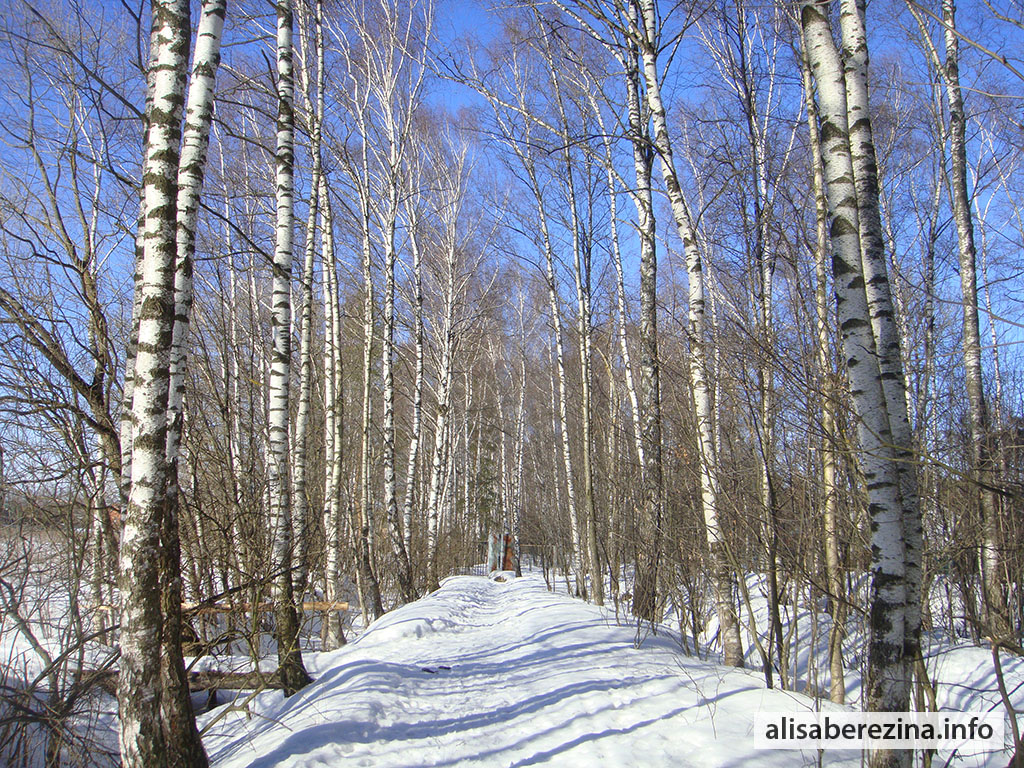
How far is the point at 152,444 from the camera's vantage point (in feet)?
10.5

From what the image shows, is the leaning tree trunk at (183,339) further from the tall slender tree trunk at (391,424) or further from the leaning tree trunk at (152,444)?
the tall slender tree trunk at (391,424)

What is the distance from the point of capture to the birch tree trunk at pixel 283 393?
541cm

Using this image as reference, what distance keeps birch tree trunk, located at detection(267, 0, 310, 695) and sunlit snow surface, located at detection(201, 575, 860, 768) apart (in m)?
0.49

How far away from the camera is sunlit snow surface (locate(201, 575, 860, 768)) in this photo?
3.63 m

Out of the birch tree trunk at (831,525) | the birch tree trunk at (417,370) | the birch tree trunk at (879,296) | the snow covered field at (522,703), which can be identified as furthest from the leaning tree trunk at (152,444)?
the birch tree trunk at (417,370)

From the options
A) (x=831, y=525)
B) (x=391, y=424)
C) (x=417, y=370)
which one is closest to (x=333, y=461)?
(x=391, y=424)

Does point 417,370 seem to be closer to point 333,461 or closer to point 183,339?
point 333,461

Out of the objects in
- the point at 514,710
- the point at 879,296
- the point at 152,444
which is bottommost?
the point at 514,710

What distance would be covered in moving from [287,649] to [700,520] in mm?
3817

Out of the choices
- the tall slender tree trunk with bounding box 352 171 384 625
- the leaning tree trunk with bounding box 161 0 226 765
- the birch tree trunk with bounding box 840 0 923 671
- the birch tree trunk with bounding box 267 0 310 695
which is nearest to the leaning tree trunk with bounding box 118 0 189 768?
the leaning tree trunk with bounding box 161 0 226 765

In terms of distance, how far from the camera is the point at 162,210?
3.38 metres

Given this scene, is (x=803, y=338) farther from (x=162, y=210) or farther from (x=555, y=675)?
(x=162, y=210)

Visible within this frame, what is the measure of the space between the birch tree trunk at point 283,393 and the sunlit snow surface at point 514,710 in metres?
0.49

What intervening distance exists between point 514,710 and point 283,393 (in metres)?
3.53
